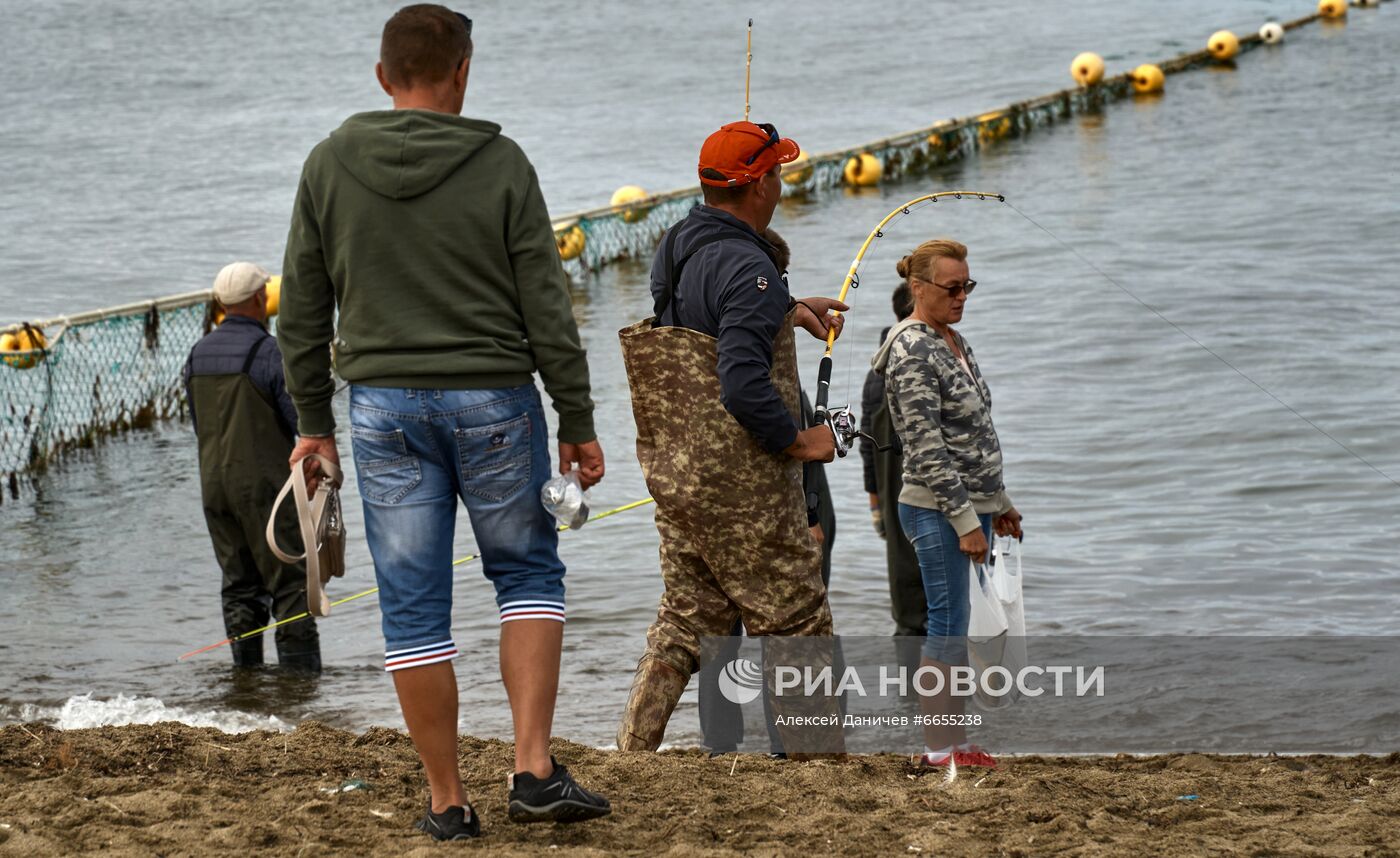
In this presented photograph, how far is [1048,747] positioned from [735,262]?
112 inches

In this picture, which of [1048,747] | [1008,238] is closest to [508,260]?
[1048,747]

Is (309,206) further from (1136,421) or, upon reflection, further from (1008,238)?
(1008,238)

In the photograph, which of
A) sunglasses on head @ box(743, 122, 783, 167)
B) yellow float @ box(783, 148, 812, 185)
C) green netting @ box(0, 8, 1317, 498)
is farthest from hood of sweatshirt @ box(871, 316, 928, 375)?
yellow float @ box(783, 148, 812, 185)

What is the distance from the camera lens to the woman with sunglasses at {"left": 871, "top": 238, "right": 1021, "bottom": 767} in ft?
16.6

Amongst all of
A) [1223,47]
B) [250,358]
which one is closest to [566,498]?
[250,358]

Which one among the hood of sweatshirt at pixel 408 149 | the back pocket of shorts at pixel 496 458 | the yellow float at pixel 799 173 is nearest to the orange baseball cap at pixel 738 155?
the hood of sweatshirt at pixel 408 149

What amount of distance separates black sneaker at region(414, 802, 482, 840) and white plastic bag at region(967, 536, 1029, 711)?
6.23ft

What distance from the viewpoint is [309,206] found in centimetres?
377

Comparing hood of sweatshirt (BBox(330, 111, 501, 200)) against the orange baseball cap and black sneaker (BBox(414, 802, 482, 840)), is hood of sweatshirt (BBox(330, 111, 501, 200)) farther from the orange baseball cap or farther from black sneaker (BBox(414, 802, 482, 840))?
black sneaker (BBox(414, 802, 482, 840))

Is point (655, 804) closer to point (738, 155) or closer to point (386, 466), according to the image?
point (386, 466)

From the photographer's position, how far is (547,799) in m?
3.87

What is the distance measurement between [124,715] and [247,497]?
1.06 metres

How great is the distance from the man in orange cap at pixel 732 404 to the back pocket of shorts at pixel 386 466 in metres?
1.01

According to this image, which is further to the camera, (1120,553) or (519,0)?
(519,0)
